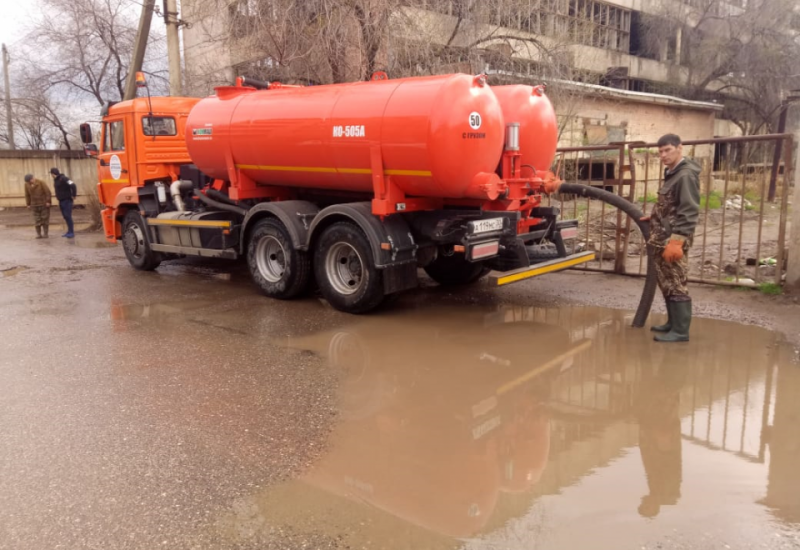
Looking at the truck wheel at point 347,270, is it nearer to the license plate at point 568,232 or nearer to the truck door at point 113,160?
the license plate at point 568,232

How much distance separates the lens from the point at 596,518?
3336 mm

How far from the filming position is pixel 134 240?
11.2 m

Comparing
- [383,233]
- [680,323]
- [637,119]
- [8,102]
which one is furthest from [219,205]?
[8,102]

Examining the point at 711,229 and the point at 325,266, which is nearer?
the point at 325,266

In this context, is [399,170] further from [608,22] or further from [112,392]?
[608,22]

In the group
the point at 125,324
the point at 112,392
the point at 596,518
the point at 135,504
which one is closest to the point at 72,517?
the point at 135,504

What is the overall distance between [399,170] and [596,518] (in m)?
4.47

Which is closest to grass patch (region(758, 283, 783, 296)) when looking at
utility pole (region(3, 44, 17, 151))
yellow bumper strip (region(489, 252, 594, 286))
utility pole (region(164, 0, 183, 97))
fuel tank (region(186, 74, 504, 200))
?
yellow bumper strip (region(489, 252, 594, 286))

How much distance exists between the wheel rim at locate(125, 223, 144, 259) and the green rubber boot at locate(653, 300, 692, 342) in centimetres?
845

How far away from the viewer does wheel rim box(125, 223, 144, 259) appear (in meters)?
11.0

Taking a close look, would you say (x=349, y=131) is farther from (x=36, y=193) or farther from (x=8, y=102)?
(x=8, y=102)

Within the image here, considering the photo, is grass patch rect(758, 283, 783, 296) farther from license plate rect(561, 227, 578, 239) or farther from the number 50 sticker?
the number 50 sticker

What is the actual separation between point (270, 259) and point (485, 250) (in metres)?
3.29

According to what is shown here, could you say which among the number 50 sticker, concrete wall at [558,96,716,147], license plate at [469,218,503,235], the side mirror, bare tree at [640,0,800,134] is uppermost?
bare tree at [640,0,800,134]
